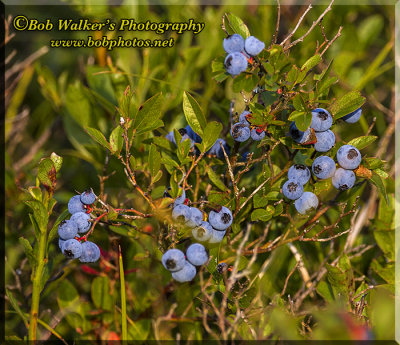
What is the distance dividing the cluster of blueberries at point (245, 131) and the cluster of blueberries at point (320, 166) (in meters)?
0.08

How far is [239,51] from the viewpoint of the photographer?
1.17 meters

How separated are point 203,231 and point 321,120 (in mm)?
404

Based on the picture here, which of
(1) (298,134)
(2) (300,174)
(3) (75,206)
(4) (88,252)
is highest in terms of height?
(1) (298,134)

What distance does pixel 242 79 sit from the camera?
116 centimetres

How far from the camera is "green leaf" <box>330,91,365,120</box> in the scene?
118 centimetres

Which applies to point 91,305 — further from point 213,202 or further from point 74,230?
point 213,202

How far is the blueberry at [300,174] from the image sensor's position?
1189 millimetres

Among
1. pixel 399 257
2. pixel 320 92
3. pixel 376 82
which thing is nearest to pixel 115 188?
pixel 320 92

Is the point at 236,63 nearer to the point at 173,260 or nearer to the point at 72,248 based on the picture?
the point at 173,260

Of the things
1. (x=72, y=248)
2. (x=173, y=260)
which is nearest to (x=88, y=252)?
(x=72, y=248)

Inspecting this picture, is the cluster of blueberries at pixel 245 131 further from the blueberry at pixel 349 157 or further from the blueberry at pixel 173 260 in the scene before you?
the blueberry at pixel 173 260

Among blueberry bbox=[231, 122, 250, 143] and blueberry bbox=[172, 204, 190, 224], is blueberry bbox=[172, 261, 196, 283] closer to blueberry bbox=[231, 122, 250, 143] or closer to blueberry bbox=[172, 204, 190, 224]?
blueberry bbox=[172, 204, 190, 224]

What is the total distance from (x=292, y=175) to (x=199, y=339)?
0.60 metres

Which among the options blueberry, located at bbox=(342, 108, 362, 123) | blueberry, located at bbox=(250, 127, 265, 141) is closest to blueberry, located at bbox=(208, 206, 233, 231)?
blueberry, located at bbox=(250, 127, 265, 141)
